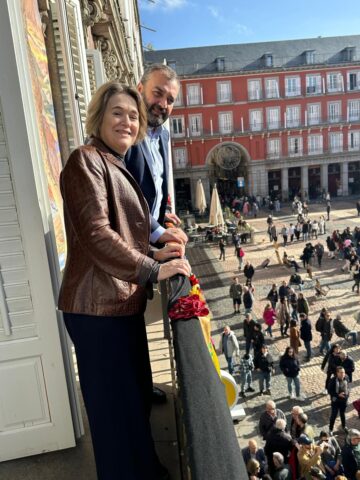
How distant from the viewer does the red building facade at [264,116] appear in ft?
126

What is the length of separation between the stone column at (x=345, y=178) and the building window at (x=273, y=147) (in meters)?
6.58

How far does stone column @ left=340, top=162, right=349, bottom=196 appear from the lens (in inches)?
1591

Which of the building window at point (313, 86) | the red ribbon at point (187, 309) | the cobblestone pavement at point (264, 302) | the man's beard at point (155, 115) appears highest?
the building window at point (313, 86)

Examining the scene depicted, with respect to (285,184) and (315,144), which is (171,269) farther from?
(315,144)

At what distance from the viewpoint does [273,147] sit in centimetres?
3931

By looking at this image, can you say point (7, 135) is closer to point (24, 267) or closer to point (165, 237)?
point (24, 267)

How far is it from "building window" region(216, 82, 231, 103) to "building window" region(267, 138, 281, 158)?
546 cm

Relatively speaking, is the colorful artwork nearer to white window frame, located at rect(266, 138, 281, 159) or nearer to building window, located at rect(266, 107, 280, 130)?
building window, located at rect(266, 107, 280, 130)

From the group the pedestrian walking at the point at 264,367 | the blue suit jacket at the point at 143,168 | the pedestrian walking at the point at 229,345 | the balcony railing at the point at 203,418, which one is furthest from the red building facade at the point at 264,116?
the balcony railing at the point at 203,418

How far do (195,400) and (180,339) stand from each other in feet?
1.03

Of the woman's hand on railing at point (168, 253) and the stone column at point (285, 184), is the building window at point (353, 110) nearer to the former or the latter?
the stone column at point (285, 184)

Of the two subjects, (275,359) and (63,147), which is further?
(275,359)

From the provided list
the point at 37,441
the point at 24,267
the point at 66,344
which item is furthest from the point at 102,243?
the point at 37,441

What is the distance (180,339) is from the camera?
1521mm
